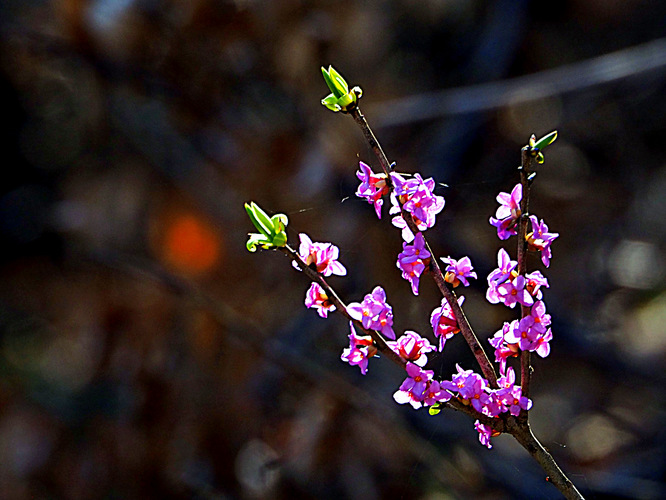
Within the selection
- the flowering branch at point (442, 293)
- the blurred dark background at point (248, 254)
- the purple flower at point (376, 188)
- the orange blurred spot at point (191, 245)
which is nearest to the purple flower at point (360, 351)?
the flowering branch at point (442, 293)

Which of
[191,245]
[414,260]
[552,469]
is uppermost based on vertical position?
[191,245]

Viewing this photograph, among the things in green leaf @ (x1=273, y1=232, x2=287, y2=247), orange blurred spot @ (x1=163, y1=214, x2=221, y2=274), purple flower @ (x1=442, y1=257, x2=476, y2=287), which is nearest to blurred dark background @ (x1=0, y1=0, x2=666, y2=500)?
orange blurred spot @ (x1=163, y1=214, x2=221, y2=274)

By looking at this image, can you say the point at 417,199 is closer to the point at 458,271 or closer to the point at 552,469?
the point at 458,271

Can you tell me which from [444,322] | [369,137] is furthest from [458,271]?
[369,137]

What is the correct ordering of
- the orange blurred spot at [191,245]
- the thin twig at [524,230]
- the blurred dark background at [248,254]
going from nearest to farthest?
the thin twig at [524,230] < the blurred dark background at [248,254] < the orange blurred spot at [191,245]

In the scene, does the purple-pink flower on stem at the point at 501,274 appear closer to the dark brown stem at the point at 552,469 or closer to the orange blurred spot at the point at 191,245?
the dark brown stem at the point at 552,469

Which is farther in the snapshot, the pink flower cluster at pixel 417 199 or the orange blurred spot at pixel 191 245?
the orange blurred spot at pixel 191 245

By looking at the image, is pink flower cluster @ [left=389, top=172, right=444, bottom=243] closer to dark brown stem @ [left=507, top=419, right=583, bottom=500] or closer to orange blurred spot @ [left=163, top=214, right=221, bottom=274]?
dark brown stem @ [left=507, top=419, right=583, bottom=500]
